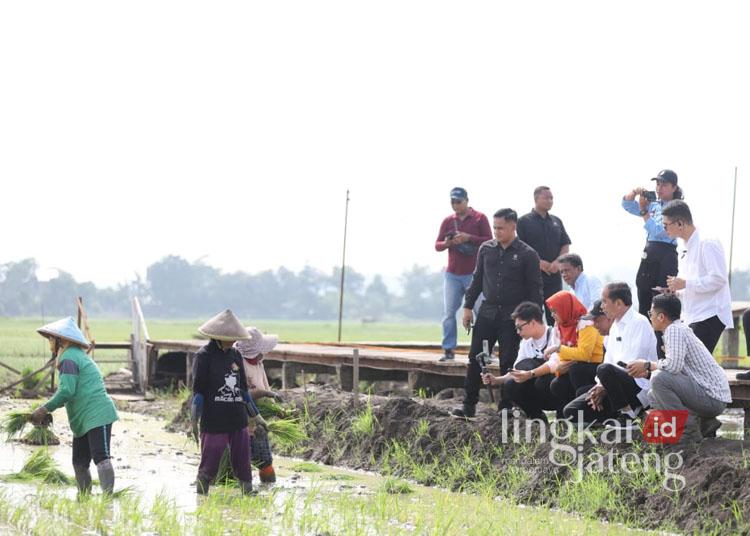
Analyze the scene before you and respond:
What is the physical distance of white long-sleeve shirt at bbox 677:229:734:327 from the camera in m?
8.55

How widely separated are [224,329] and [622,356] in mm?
2725

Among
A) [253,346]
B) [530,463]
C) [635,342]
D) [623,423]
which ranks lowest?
[530,463]

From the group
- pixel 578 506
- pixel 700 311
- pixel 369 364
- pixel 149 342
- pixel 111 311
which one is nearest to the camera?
pixel 578 506

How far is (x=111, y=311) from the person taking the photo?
124625 millimetres

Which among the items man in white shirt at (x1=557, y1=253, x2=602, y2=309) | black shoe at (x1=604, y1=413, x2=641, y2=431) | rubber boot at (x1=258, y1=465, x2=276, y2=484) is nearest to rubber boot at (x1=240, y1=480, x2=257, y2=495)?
rubber boot at (x1=258, y1=465, x2=276, y2=484)

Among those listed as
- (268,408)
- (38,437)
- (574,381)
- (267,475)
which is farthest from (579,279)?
(38,437)

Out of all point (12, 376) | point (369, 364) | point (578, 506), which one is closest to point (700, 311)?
point (578, 506)

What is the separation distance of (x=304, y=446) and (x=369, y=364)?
2.46 metres

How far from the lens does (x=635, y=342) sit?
28.1 feet

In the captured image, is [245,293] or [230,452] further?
[245,293]

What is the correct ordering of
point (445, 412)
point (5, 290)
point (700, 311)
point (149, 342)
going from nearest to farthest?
point (700, 311) → point (445, 412) → point (149, 342) → point (5, 290)

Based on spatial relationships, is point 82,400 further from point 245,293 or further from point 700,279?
point 245,293

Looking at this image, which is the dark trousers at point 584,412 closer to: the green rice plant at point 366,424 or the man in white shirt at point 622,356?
the man in white shirt at point 622,356

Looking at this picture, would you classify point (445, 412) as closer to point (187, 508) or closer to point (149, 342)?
point (187, 508)
